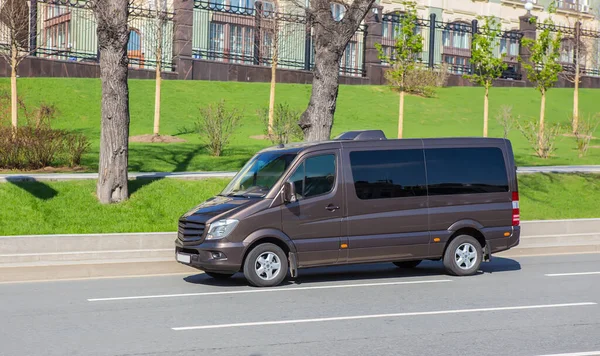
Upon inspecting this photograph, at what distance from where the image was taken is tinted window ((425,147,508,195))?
14.1 m

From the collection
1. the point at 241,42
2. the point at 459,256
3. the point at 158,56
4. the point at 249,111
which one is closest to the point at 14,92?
A: the point at 158,56

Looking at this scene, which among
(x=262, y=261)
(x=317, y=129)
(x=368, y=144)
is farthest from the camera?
(x=317, y=129)

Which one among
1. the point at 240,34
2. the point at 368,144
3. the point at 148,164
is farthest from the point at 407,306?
the point at 240,34

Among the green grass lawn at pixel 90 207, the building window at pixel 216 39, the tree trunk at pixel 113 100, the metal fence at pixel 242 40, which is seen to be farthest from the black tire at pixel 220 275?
the building window at pixel 216 39

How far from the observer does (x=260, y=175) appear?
13492mm

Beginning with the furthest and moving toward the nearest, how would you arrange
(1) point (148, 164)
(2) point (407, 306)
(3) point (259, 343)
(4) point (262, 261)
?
(1) point (148, 164), (4) point (262, 261), (2) point (407, 306), (3) point (259, 343)

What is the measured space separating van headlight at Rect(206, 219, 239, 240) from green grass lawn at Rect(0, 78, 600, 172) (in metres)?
9.24

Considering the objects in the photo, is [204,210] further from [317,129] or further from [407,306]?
[317,129]

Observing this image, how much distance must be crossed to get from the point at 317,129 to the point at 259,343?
1121cm

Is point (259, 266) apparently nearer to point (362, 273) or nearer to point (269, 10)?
point (362, 273)

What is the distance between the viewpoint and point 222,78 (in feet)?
138

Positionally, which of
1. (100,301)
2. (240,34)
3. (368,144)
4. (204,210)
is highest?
(240,34)

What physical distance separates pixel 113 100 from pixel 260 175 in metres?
5.85

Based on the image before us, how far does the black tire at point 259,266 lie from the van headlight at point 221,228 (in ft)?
1.55
